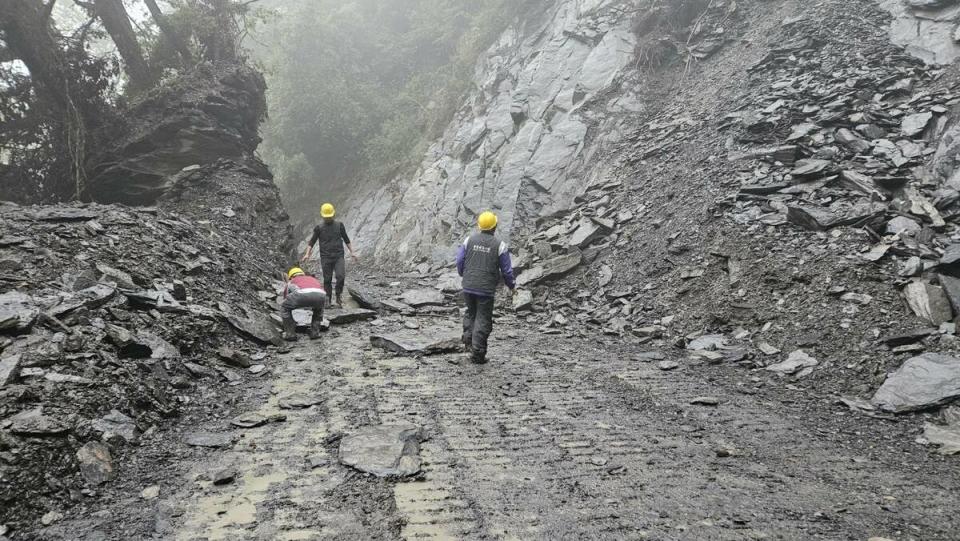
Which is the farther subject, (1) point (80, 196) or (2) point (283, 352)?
(1) point (80, 196)

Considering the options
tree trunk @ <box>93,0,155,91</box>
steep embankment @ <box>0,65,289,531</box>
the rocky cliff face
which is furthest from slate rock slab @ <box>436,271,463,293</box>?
tree trunk @ <box>93,0,155,91</box>

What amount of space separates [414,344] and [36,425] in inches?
153

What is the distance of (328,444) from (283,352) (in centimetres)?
282

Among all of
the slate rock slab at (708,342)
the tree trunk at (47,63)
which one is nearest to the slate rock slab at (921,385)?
the slate rock slab at (708,342)

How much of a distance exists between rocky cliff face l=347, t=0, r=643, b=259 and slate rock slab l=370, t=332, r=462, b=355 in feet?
19.1

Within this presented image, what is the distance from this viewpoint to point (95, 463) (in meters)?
3.16

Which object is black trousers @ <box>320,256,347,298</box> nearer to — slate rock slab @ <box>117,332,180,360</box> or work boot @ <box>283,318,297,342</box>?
work boot @ <box>283,318,297,342</box>

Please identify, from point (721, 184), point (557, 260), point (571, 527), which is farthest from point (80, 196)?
point (721, 184)

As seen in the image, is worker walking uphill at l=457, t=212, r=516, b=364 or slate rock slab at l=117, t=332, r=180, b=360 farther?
worker walking uphill at l=457, t=212, r=516, b=364

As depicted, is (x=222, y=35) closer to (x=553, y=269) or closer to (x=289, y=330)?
(x=289, y=330)

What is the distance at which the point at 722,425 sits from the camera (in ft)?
14.1

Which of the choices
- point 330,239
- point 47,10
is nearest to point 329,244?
point 330,239

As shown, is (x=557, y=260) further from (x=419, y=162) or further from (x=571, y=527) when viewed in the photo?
(x=419, y=162)

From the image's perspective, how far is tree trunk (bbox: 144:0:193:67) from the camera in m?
11.7
